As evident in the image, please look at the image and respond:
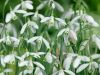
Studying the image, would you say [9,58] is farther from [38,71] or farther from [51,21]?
[51,21]

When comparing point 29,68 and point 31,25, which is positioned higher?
point 31,25

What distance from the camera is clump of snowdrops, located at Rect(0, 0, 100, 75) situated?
2.26 meters

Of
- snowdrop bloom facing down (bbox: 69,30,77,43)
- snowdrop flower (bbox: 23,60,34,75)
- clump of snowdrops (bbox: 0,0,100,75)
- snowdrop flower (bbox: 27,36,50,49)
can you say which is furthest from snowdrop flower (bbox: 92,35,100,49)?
snowdrop flower (bbox: 23,60,34,75)

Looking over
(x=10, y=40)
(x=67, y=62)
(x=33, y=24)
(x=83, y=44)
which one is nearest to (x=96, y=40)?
(x=83, y=44)

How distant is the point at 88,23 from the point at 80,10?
11 centimetres

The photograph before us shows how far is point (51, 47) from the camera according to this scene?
92.6 inches

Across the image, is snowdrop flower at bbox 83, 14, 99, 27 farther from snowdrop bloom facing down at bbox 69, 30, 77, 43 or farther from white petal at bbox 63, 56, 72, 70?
white petal at bbox 63, 56, 72, 70

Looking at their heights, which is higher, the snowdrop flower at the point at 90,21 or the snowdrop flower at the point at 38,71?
the snowdrop flower at the point at 90,21

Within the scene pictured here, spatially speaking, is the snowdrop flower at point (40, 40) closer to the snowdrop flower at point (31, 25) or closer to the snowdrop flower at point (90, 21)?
the snowdrop flower at point (31, 25)

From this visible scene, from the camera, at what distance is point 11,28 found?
2.53 m

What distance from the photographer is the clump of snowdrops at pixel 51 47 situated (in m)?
2.26

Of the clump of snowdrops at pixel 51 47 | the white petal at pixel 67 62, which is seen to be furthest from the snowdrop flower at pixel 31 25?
the white petal at pixel 67 62

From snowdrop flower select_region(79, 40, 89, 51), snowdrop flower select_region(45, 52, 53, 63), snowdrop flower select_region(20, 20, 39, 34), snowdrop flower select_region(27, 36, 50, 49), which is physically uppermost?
snowdrop flower select_region(20, 20, 39, 34)

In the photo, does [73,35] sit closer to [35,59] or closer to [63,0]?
[35,59]
